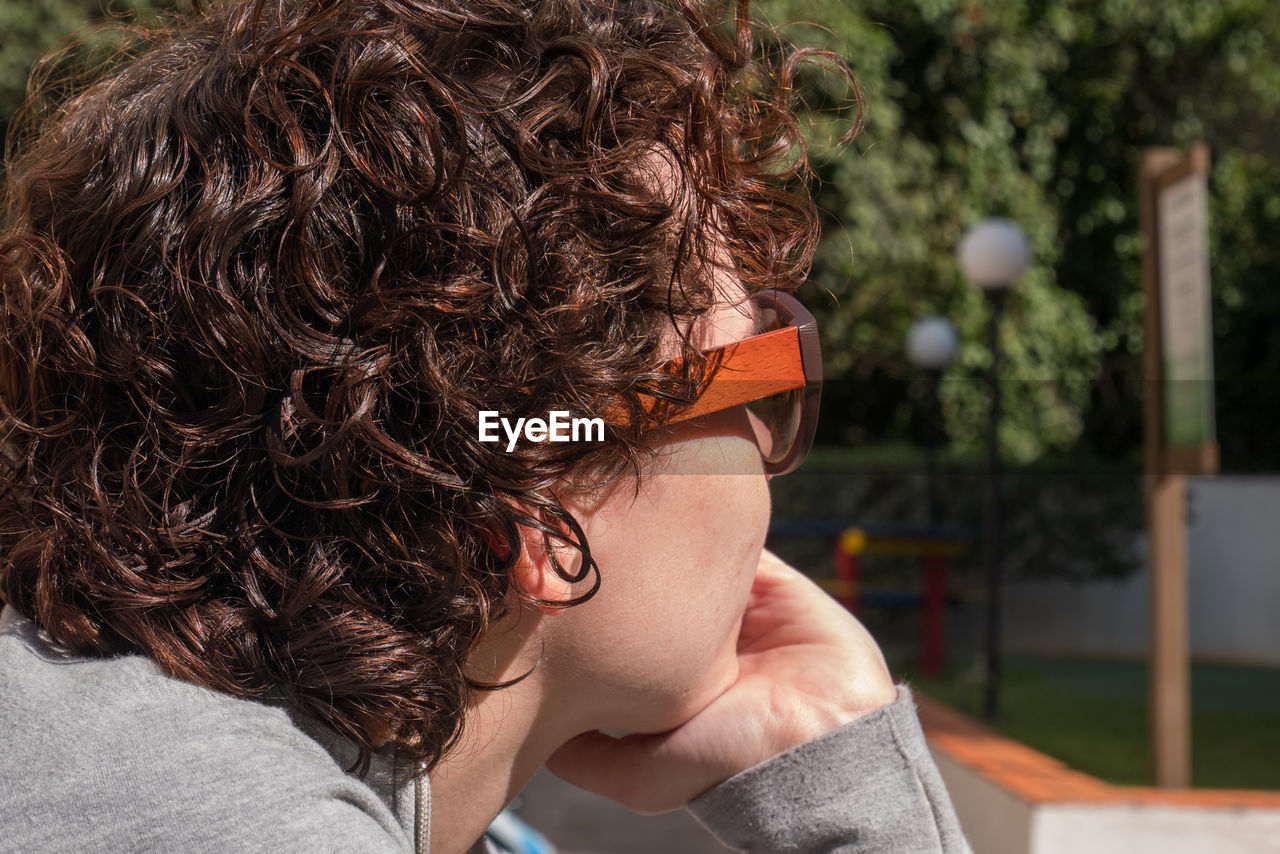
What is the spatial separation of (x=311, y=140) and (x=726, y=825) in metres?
0.78

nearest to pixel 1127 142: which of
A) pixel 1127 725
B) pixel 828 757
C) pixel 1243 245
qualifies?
pixel 1243 245

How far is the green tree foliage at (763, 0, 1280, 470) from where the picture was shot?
1140 cm

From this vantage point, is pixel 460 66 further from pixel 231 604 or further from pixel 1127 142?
pixel 1127 142

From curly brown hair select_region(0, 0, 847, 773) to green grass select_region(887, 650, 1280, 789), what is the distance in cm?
454

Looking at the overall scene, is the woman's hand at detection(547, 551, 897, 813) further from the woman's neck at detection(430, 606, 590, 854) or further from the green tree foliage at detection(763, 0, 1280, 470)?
the green tree foliage at detection(763, 0, 1280, 470)

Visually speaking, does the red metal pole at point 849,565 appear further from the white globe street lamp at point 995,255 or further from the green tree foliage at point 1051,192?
the white globe street lamp at point 995,255

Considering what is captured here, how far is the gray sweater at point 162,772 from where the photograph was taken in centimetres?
77

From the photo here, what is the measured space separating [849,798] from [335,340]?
65 cm

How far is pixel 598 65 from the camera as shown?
968 mm

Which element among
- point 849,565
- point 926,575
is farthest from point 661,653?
point 849,565

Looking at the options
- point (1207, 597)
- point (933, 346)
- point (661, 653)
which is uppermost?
point (661, 653)

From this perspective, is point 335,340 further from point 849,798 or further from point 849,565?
point 849,565

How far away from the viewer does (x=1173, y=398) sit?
4.46m

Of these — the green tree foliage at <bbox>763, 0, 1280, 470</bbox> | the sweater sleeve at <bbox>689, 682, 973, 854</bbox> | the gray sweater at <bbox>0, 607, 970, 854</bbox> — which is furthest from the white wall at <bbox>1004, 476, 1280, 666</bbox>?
the gray sweater at <bbox>0, 607, 970, 854</bbox>
